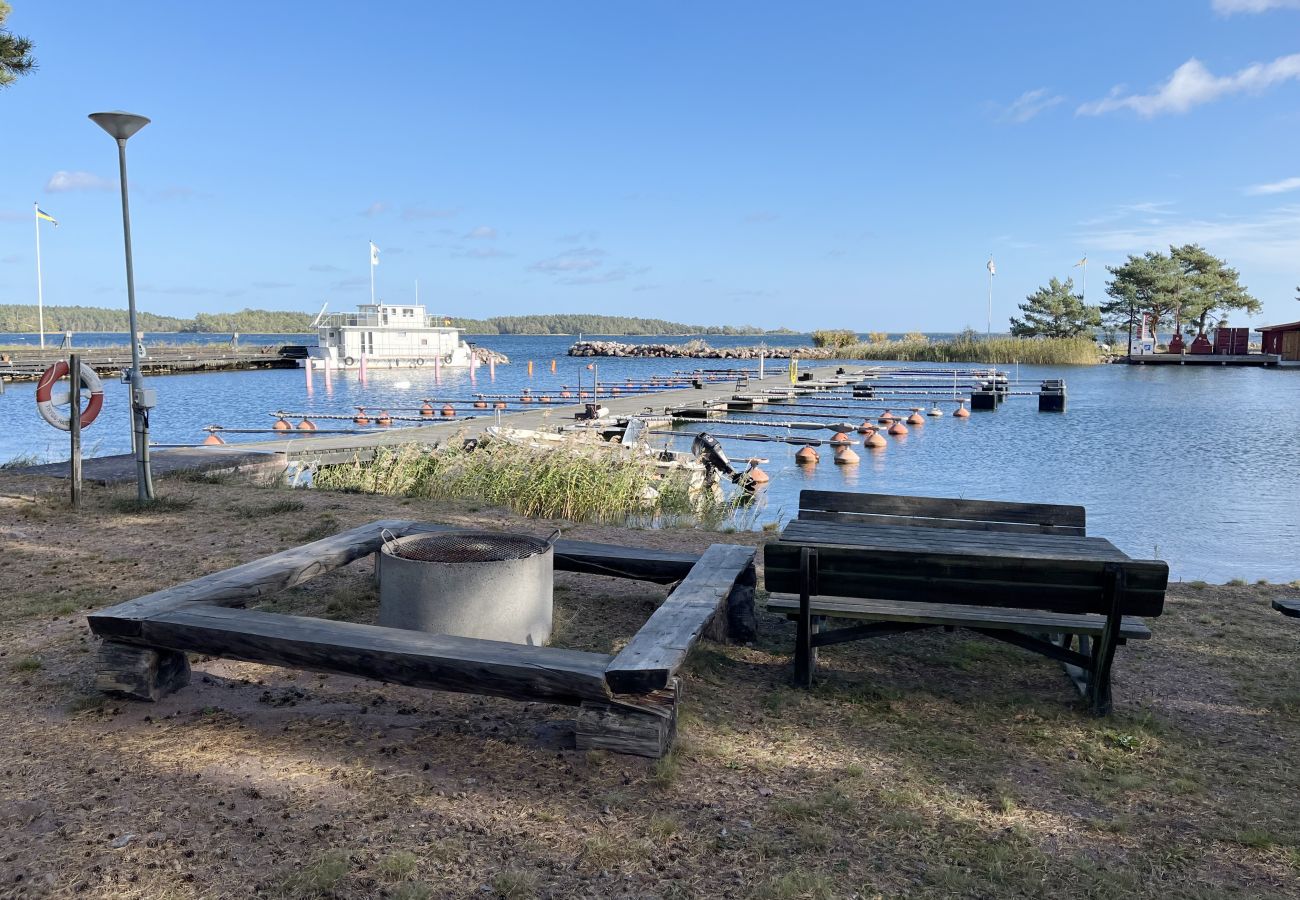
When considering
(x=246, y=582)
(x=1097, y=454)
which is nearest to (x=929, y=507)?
(x=246, y=582)

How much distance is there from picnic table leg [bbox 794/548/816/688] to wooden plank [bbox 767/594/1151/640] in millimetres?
72

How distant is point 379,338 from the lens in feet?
194

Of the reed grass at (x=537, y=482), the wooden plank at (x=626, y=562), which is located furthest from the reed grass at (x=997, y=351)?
the wooden plank at (x=626, y=562)

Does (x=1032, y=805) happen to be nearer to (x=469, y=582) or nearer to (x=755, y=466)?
(x=469, y=582)

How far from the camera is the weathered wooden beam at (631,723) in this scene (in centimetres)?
340

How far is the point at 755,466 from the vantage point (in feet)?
63.5

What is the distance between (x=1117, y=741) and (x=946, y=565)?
981 millimetres

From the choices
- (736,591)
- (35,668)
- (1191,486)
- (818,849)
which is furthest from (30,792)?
(1191,486)

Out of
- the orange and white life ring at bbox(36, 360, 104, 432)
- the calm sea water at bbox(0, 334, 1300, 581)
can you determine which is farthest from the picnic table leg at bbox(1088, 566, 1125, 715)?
the orange and white life ring at bbox(36, 360, 104, 432)

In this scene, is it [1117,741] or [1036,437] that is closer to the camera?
[1117,741]

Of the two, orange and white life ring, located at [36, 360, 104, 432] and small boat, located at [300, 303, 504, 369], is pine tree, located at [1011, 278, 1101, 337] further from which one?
orange and white life ring, located at [36, 360, 104, 432]

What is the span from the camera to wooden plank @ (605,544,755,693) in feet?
11.1

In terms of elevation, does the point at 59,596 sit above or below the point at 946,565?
below

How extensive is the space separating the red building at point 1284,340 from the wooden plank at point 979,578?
75272 millimetres
